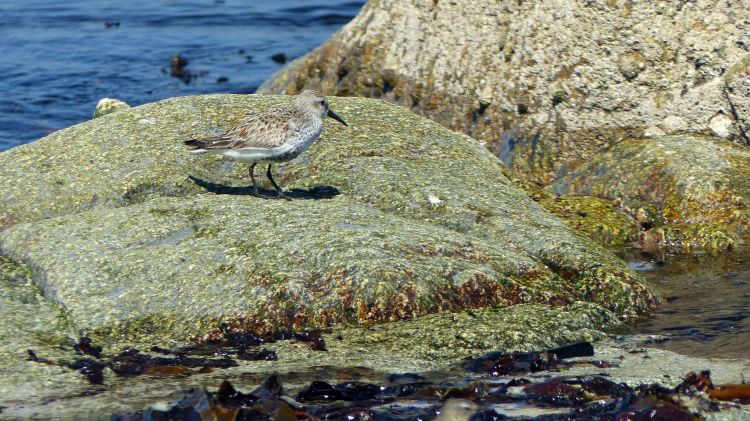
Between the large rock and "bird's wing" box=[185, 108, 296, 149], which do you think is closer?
"bird's wing" box=[185, 108, 296, 149]

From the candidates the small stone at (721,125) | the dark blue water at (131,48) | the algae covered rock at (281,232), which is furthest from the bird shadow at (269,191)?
the dark blue water at (131,48)

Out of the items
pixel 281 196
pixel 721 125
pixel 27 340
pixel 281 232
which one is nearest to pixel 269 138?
pixel 281 196

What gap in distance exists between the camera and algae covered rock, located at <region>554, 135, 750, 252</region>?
1159 centimetres

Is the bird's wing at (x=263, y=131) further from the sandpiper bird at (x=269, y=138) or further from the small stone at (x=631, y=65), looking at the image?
the small stone at (x=631, y=65)

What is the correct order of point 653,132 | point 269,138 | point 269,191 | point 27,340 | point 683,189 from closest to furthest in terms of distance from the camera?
point 27,340 → point 269,138 → point 269,191 → point 683,189 → point 653,132

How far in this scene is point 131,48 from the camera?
24156 mm

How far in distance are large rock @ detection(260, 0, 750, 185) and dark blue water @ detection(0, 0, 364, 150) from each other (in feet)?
24.5

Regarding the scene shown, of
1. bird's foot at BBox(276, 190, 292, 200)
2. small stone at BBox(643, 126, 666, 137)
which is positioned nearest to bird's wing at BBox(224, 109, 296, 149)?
bird's foot at BBox(276, 190, 292, 200)

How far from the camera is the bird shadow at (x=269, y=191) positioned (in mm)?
10672

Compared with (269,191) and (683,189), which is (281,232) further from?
(683,189)

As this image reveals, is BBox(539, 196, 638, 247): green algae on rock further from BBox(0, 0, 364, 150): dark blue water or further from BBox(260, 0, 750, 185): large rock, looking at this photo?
BBox(0, 0, 364, 150): dark blue water

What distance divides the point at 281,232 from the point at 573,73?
5.09 metres

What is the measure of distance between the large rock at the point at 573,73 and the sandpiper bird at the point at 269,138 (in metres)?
3.39

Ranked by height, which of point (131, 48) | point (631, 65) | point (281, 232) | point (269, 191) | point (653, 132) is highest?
point (631, 65)
